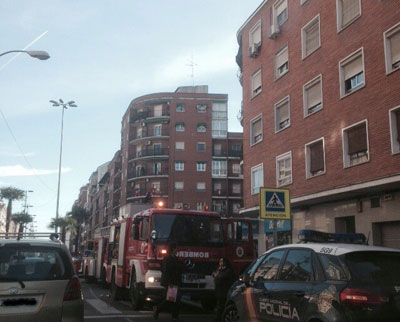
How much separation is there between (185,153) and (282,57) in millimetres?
40072

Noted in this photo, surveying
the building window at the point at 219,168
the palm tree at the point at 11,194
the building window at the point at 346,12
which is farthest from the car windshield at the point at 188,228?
the palm tree at the point at 11,194

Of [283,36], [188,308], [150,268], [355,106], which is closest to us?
[150,268]

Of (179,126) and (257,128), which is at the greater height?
(179,126)

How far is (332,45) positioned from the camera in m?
19.3

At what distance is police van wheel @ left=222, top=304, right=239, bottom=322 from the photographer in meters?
7.57

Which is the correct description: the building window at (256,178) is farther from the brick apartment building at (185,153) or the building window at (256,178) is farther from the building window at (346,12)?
the brick apartment building at (185,153)

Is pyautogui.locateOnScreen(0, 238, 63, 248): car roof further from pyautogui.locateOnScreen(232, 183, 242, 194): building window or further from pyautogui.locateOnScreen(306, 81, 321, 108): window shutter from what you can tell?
pyautogui.locateOnScreen(232, 183, 242, 194): building window

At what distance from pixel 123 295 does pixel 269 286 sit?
970 cm

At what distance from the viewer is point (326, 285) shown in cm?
539

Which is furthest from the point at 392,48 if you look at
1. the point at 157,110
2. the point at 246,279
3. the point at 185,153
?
the point at 157,110

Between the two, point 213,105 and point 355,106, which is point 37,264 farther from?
point 213,105

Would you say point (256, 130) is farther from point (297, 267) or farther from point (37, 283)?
point (37, 283)

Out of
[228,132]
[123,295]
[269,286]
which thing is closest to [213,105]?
[228,132]

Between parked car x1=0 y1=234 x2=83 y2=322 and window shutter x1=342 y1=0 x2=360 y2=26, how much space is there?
50.4ft
